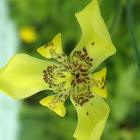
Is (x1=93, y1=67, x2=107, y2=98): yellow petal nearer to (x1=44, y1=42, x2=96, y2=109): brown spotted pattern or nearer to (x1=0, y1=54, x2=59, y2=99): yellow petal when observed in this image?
(x1=44, y1=42, x2=96, y2=109): brown spotted pattern

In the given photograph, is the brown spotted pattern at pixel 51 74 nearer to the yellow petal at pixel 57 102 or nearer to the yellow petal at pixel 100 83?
the yellow petal at pixel 57 102

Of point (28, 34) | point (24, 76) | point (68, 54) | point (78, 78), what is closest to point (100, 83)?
point (78, 78)

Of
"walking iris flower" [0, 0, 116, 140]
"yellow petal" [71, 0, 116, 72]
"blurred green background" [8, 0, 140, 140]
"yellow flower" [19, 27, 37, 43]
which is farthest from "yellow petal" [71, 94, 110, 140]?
"yellow flower" [19, 27, 37, 43]

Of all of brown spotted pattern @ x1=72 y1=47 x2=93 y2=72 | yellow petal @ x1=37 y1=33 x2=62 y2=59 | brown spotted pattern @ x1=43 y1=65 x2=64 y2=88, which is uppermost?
yellow petal @ x1=37 y1=33 x2=62 y2=59

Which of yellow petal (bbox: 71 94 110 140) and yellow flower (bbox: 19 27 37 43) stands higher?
yellow petal (bbox: 71 94 110 140)

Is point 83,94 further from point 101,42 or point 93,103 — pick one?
point 101,42

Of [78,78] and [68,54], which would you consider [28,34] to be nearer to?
[68,54]
